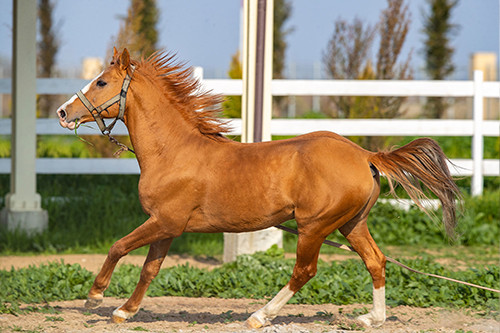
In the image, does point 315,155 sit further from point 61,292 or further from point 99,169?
point 99,169

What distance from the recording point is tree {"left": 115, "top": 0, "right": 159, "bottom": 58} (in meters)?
6.00

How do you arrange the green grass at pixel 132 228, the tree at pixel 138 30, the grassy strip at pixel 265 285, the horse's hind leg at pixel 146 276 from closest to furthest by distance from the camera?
the horse's hind leg at pixel 146 276 → the grassy strip at pixel 265 285 → the tree at pixel 138 30 → the green grass at pixel 132 228

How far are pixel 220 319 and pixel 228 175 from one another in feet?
4.03

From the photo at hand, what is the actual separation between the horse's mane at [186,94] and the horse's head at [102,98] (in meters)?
0.17

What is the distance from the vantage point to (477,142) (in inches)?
365

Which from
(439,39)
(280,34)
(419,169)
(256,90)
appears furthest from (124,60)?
(280,34)

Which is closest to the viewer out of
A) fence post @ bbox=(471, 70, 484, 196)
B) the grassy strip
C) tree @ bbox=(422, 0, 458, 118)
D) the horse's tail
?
the horse's tail

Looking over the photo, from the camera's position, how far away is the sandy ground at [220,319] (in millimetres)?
4297

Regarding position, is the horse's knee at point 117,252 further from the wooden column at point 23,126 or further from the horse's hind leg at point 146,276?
the wooden column at point 23,126

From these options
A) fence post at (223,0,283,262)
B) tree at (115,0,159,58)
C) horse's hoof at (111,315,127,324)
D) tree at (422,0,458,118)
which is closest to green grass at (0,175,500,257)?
fence post at (223,0,283,262)

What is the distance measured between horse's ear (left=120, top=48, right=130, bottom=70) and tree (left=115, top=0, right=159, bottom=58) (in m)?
0.16

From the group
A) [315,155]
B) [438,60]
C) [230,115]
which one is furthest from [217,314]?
[438,60]

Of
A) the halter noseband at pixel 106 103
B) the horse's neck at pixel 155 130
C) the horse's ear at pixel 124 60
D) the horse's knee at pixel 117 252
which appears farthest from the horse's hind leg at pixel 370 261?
the horse's ear at pixel 124 60

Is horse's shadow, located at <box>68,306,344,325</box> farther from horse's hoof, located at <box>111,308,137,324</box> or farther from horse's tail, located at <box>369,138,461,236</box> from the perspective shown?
horse's tail, located at <box>369,138,461,236</box>
